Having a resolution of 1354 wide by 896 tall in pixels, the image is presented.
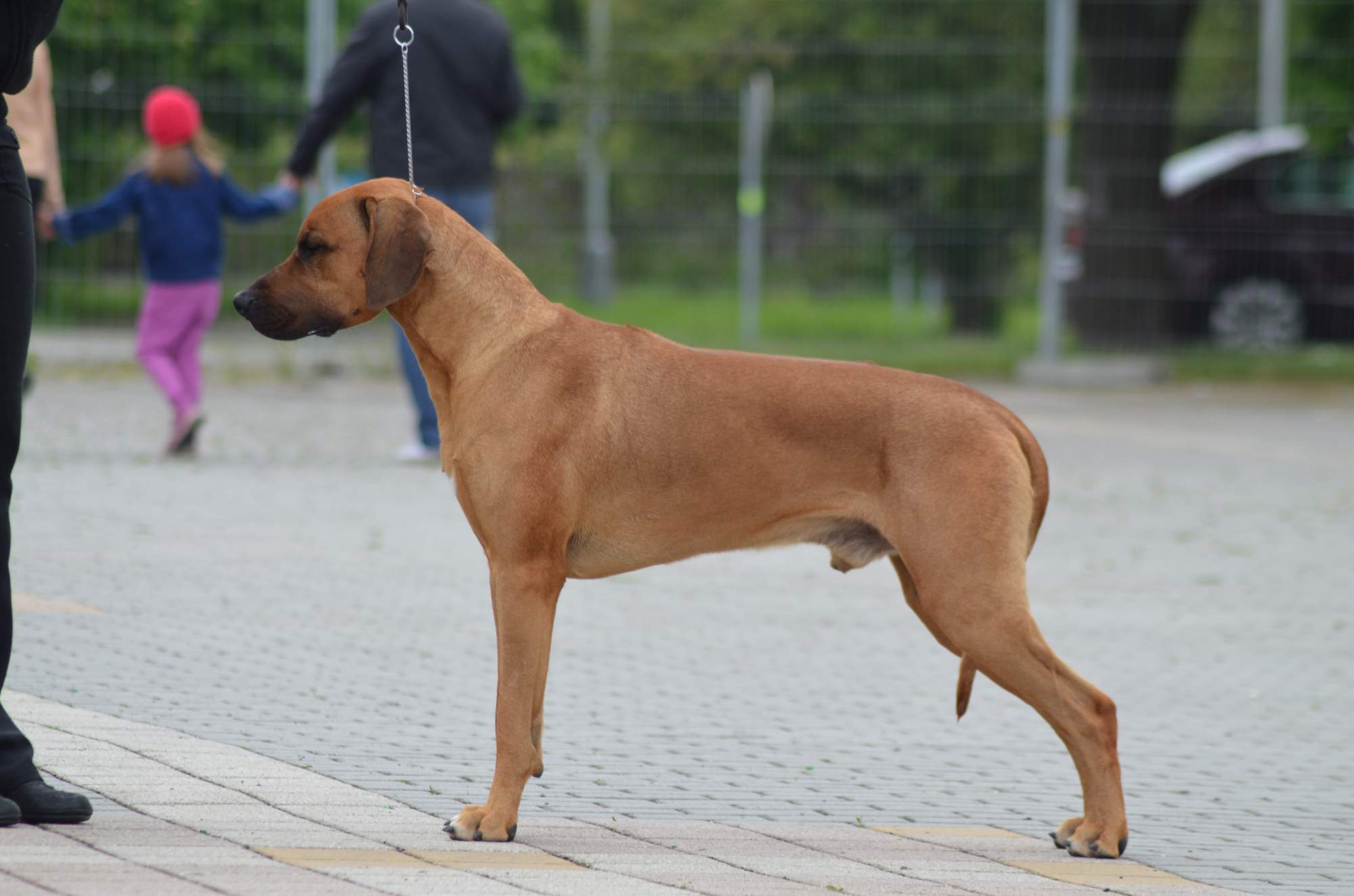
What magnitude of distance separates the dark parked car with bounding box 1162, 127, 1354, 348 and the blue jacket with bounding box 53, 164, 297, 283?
990 centimetres

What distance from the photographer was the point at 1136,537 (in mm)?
9844

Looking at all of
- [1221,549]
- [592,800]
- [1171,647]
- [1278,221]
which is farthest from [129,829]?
[1278,221]

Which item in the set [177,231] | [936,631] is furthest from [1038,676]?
[177,231]

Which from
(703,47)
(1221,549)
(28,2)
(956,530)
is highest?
(703,47)

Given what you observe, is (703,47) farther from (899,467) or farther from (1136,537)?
(899,467)

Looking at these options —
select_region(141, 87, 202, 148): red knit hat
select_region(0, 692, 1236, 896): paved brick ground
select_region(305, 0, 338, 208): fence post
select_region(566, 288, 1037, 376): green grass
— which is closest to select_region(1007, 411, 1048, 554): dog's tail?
select_region(0, 692, 1236, 896): paved brick ground

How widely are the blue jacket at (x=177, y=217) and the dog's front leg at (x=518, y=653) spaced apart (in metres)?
7.34

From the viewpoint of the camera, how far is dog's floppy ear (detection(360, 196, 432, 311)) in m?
4.44

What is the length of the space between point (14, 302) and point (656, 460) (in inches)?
62.1

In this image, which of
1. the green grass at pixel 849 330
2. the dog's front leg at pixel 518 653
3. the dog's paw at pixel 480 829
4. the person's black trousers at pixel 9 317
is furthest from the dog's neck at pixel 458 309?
the green grass at pixel 849 330

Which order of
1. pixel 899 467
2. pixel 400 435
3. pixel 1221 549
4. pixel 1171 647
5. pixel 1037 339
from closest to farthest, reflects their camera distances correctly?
pixel 899 467, pixel 1171 647, pixel 1221 549, pixel 400 435, pixel 1037 339

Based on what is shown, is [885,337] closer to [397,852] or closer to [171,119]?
[171,119]

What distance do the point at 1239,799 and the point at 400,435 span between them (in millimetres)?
8453

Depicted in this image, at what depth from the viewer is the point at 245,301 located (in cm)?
454
